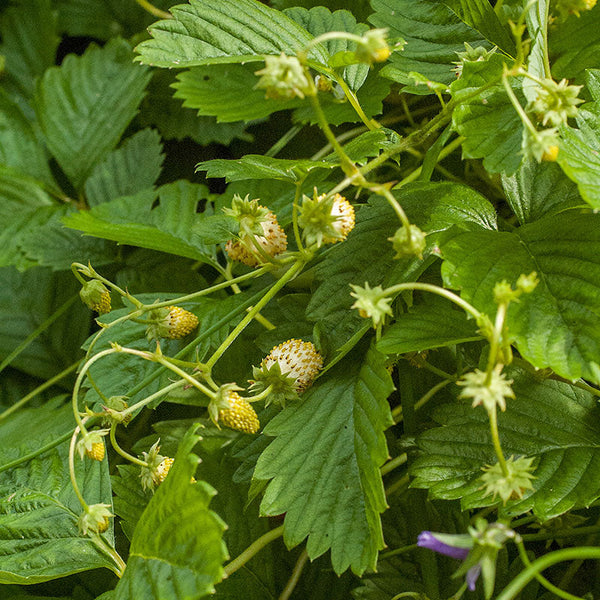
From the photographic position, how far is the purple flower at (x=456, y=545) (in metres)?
0.45

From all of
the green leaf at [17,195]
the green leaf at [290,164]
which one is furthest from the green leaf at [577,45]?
the green leaf at [17,195]

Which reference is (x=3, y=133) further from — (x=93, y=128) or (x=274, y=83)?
(x=274, y=83)

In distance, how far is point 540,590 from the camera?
0.75m

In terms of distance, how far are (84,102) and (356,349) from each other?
92 cm

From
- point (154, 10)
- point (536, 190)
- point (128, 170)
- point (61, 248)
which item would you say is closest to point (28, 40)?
point (154, 10)

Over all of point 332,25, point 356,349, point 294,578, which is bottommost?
point 294,578

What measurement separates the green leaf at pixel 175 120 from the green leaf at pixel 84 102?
0.13 feet

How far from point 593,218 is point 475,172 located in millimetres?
284

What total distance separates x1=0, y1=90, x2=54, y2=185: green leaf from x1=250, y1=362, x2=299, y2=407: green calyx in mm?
881

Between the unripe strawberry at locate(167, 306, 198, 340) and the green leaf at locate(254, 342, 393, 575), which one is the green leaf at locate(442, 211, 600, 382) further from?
the unripe strawberry at locate(167, 306, 198, 340)

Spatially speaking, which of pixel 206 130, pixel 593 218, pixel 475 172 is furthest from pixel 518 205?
pixel 206 130

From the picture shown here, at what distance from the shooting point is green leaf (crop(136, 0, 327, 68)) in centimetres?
76

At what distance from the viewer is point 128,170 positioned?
122 centimetres

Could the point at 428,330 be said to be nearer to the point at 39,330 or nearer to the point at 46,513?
the point at 46,513
